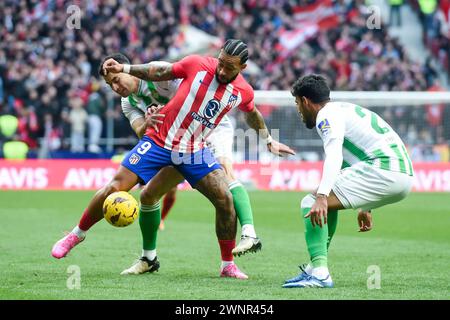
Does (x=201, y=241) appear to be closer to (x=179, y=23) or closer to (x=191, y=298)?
(x=191, y=298)

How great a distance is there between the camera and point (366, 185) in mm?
8266

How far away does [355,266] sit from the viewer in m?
10.2

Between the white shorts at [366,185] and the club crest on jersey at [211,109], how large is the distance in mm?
1520

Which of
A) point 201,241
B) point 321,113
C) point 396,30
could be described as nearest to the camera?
point 321,113

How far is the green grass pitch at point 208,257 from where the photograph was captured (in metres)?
7.95

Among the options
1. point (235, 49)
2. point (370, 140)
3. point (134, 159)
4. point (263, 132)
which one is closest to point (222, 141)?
point (263, 132)

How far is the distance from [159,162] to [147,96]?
1288 mm

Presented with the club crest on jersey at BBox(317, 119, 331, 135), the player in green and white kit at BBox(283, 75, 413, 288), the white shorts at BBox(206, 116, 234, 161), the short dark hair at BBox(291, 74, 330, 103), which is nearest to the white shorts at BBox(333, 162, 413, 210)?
the player in green and white kit at BBox(283, 75, 413, 288)

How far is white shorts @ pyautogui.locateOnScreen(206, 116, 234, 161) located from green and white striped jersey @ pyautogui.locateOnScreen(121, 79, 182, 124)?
4.14 feet

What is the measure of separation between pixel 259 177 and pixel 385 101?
373 centimetres

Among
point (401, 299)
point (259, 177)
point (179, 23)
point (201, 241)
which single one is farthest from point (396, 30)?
point (401, 299)

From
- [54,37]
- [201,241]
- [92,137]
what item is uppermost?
[54,37]

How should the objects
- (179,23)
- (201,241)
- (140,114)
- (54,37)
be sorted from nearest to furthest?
(140,114)
(201,241)
(54,37)
(179,23)

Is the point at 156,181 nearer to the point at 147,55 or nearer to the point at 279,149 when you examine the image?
the point at 279,149
